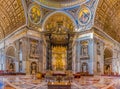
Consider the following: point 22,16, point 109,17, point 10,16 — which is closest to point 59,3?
point 22,16

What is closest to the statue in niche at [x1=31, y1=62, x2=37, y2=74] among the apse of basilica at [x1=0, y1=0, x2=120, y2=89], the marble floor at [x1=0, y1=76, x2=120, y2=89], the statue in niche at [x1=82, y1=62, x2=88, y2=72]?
the apse of basilica at [x1=0, y1=0, x2=120, y2=89]

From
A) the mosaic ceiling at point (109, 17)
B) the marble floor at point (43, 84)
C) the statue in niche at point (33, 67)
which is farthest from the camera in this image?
the statue in niche at point (33, 67)

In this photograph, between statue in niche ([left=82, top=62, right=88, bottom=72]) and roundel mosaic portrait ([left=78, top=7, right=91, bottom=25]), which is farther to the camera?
roundel mosaic portrait ([left=78, top=7, right=91, bottom=25])

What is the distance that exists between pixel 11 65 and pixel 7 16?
614 cm

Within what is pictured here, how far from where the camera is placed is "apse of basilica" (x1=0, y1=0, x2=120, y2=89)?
21172mm

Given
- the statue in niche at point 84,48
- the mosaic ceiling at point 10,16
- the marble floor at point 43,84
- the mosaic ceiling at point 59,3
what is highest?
the mosaic ceiling at point 59,3

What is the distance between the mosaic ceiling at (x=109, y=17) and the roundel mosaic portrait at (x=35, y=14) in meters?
7.39

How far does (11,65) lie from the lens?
22.8m

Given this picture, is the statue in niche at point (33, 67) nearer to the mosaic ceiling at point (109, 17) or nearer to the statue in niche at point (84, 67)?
the statue in niche at point (84, 67)

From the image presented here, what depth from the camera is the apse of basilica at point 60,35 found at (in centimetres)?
2117

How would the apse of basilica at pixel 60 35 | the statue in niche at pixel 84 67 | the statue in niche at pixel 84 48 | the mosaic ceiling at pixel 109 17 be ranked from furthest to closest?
the statue in niche at pixel 84 48 < the statue in niche at pixel 84 67 < the apse of basilica at pixel 60 35 < the mosaic ceiling at pixel 109 17

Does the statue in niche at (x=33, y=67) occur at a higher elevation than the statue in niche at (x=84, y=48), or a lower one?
lower

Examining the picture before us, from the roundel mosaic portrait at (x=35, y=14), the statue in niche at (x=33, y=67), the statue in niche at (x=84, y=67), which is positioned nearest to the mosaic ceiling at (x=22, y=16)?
the roundel mosaic portrait at (x=35, y=14)

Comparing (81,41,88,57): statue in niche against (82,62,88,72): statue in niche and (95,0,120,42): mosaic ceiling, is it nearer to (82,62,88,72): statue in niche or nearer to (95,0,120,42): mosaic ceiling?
(82,62,88,72): statue in niche
